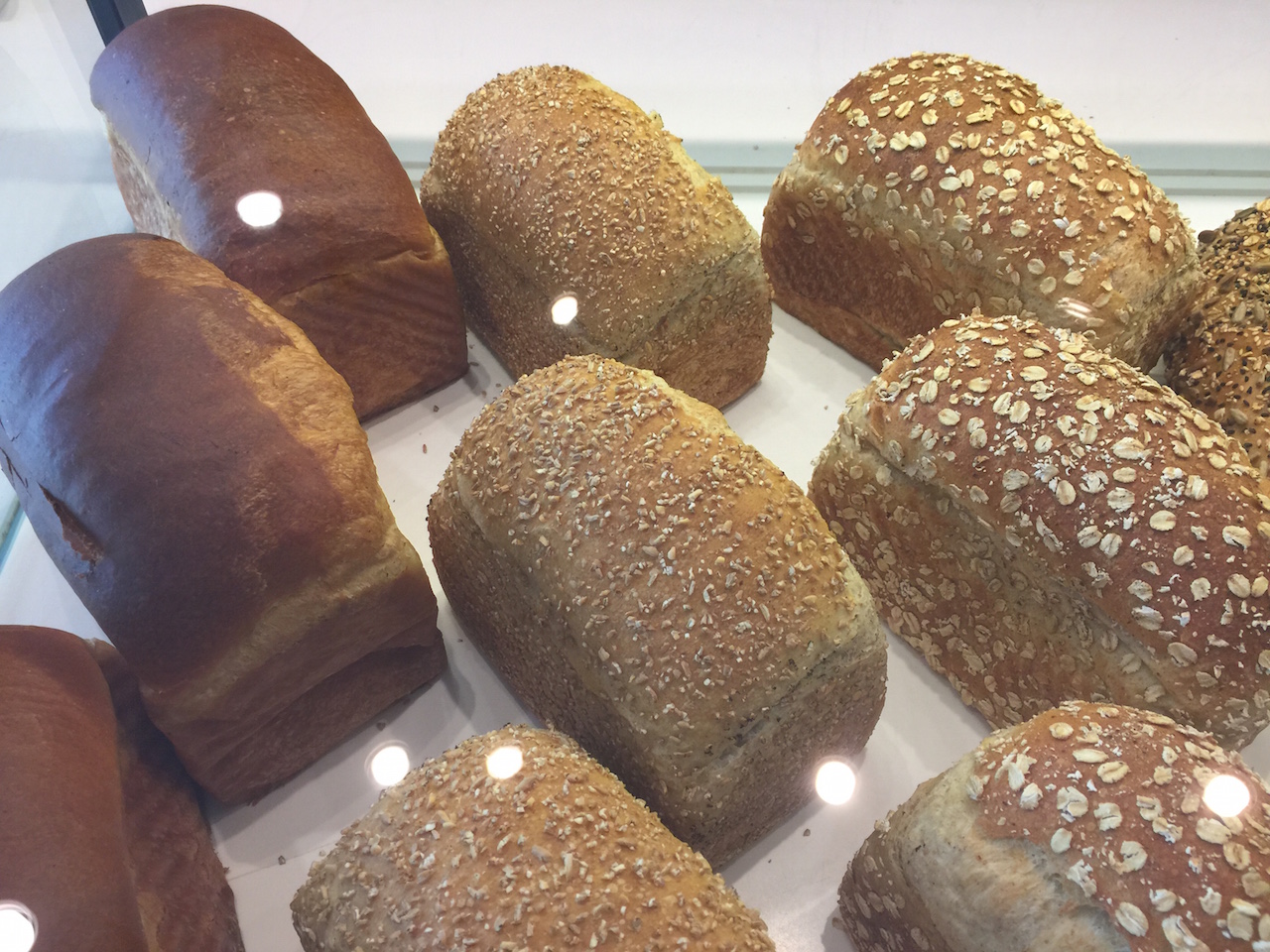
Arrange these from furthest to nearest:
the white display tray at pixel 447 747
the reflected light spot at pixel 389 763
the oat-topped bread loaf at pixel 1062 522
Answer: the reflected light spot at pixel 389 763
the white display tray at pixel 447 747
the oat-topped bread loaf at pixel 1062 522

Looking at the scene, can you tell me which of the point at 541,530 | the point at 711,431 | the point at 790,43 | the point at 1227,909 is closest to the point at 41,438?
the point at 541,530

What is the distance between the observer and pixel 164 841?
1.21 m

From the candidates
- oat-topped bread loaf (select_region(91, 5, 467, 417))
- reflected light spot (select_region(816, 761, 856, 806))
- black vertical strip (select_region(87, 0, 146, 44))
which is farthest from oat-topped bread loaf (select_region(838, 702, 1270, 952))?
black vertical strip (select_region(87, 0, 146, 44))

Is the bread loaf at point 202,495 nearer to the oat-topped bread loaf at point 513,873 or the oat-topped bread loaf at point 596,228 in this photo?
the oat-topped bread loaf at point 513,873

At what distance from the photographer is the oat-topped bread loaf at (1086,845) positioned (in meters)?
0.89

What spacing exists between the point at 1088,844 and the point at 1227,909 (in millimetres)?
125

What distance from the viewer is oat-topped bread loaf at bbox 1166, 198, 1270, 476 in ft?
5.01

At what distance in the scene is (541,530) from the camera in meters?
1.22

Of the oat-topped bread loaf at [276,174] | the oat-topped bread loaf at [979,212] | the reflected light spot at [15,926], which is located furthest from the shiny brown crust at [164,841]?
the oat-topped bread loaf at [979,212]

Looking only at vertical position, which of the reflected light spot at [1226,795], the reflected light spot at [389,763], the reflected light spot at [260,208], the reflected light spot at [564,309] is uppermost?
the reflected light spot at [260,208]

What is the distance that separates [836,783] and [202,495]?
1.00 meters

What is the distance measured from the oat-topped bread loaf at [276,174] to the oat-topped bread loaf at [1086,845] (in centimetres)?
125

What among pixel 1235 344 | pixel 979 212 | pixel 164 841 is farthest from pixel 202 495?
pixel 1235 344

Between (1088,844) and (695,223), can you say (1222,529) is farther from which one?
(695,223)
